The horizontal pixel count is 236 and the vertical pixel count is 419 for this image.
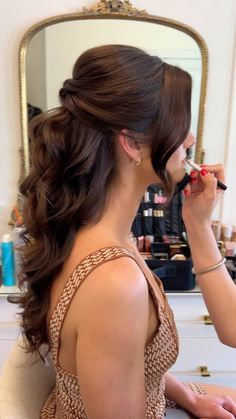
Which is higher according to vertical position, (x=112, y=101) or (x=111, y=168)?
(x=112, y=101)

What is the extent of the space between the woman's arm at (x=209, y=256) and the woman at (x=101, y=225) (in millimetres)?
147

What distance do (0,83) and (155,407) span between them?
1.16 metres

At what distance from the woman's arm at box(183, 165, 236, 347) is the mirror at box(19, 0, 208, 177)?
2.15 feet

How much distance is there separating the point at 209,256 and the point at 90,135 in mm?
440

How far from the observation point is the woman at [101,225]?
0.51 m

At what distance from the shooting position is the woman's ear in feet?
1.97

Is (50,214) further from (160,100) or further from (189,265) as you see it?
(189,265)

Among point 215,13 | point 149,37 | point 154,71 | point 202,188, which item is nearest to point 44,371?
point 202,188

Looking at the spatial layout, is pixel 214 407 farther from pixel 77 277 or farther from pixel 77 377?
pixel 77 277

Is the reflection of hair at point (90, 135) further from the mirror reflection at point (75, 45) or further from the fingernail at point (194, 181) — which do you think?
the mirror reflection at point (75, 45)

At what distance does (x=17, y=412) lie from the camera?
1.85ft

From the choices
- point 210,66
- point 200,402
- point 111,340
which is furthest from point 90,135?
point 210,66

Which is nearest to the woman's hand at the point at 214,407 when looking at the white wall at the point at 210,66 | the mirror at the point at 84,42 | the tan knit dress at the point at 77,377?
the tan knit dress at the point at 77,377

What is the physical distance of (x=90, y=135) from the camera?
0.59 metres
